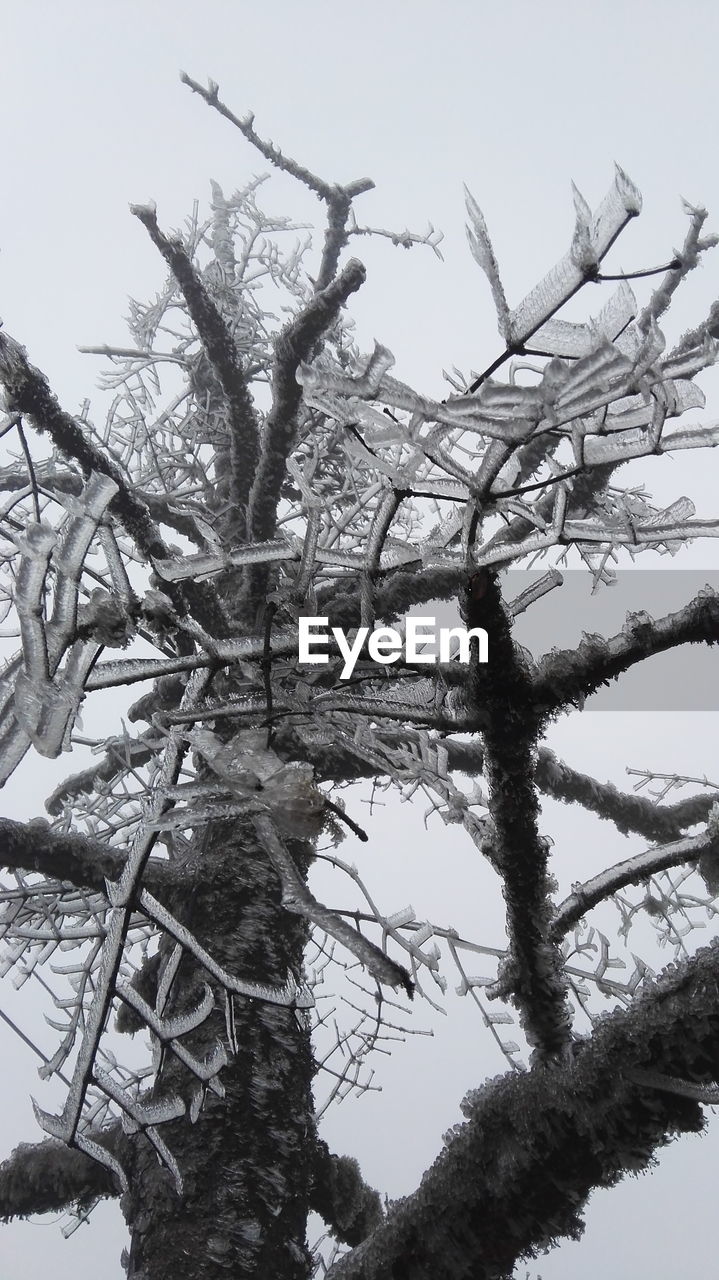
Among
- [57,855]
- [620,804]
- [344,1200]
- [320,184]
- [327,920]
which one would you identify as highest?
[320,184]

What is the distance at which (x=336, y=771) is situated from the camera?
2.85 metres

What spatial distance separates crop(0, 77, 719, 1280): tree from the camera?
2.56 feet

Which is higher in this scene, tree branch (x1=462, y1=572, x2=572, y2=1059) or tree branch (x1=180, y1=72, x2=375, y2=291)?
tree branch (x1=180, y1=72, x2=375, y2=291)

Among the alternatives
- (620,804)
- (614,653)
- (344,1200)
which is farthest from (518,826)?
(620,804)

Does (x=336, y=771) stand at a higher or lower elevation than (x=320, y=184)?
lower

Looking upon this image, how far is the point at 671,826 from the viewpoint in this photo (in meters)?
3.27

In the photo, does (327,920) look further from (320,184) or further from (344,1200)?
(320,184)

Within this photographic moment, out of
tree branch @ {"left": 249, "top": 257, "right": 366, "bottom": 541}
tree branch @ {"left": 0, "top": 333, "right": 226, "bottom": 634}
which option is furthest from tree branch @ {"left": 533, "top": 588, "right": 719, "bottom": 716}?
tree branch @ {"left": 249, "top": 257, "right": 366, "bottom": 541}

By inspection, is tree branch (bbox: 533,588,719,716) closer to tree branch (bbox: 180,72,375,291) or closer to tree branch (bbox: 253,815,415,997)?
tree branch (bbox: 253,815,415,997)

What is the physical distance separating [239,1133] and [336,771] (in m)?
1.14

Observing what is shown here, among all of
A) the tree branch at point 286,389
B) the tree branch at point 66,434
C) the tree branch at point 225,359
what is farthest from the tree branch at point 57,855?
the tree branch at point 225,359

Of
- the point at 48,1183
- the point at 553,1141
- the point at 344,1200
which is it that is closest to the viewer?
the point at 553,1141

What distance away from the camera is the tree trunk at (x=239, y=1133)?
1795 millimetres

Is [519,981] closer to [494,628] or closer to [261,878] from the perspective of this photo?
[494,628]
